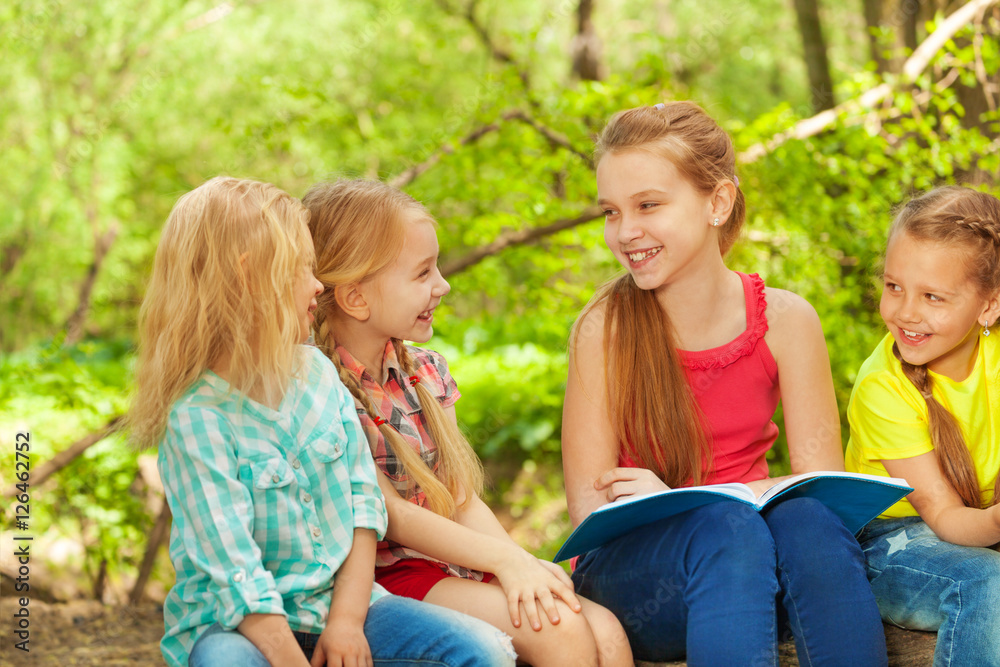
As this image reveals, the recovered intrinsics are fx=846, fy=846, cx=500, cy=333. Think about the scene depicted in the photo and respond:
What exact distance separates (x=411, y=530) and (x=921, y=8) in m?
3.90

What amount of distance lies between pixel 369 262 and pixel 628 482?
0.72 m

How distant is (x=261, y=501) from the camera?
58.9 inches

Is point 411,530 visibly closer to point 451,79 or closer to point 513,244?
point 513,244

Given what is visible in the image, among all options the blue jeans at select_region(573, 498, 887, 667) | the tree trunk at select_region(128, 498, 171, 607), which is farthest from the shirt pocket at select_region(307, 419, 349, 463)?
the tree trunk at select_region(128, 498, 171, 607)

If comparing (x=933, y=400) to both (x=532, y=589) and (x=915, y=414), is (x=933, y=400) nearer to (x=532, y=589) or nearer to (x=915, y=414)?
(x=915, y=414)

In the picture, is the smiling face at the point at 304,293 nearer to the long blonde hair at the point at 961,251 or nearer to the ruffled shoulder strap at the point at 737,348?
the ruffled shoulder strap at the point at 737,348

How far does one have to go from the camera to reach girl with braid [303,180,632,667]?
162cm

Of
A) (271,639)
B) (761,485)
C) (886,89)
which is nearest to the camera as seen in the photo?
(271,639)

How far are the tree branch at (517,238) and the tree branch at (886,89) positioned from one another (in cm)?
67

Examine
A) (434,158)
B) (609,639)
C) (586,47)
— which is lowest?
(609,639)

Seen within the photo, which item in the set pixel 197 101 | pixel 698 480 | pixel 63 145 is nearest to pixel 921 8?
pixel 698 480

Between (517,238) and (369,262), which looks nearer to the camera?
(369,262)

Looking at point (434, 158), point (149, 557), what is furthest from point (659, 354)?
point (149, 557)

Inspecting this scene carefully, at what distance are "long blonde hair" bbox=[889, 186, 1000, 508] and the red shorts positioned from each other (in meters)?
1.02
